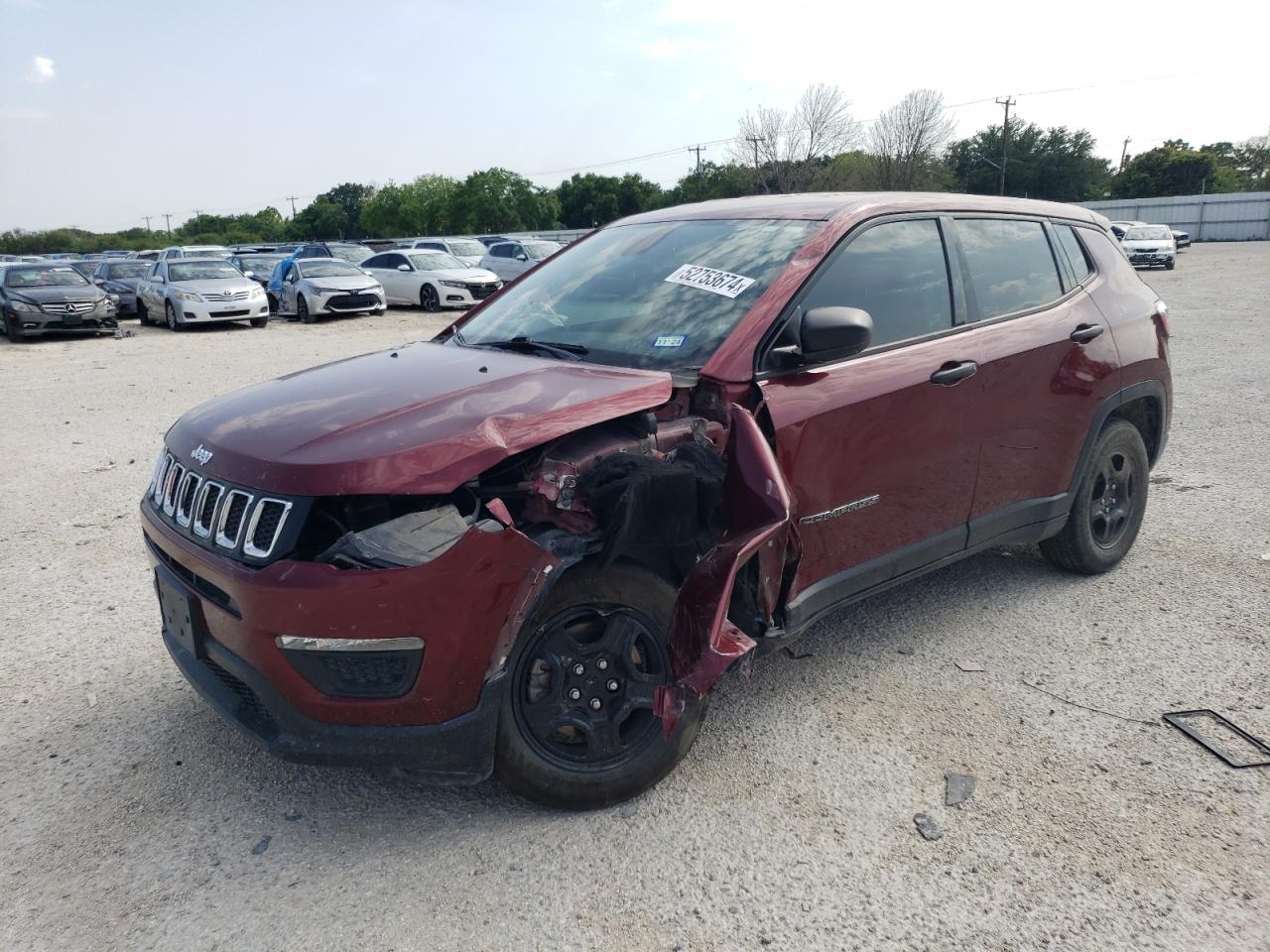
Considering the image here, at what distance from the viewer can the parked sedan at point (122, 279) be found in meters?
22.9

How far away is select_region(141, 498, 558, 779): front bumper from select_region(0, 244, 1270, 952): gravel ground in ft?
1.41

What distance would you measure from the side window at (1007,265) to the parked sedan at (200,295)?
17.5 meters

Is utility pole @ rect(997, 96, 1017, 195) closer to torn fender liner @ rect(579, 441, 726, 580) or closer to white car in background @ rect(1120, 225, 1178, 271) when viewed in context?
white car in background @ rect(1120, 225, 1178, 271)

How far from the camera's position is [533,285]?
13.8ft

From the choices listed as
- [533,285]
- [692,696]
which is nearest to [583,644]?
[692,696]

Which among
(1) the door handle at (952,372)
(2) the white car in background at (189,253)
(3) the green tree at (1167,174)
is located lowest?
(1) the door handle at (952,372)

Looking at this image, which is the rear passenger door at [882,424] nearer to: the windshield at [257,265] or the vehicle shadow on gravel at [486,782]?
the vehicle shadow on gravel at [486,782]

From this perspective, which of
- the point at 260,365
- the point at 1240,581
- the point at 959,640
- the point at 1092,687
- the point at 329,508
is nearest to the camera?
the point at 329,508

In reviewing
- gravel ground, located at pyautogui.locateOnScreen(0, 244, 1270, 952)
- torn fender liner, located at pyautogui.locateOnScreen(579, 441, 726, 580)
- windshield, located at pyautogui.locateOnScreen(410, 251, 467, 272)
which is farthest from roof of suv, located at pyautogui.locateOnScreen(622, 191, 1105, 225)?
windshield, located at pyautogui.locateOnScreen(410, 251, 467, 272)

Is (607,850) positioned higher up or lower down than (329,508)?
lower down

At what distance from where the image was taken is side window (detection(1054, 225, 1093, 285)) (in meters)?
4.48

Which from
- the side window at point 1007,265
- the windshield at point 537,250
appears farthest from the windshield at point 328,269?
the side window at point 1007,265

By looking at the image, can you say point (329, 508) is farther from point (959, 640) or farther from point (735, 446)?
point (959, 640)

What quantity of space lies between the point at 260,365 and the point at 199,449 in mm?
11195
